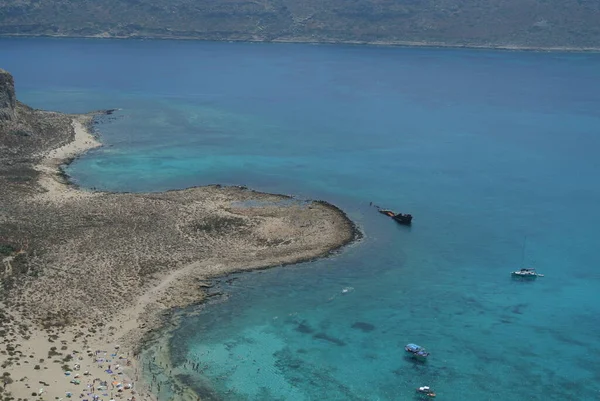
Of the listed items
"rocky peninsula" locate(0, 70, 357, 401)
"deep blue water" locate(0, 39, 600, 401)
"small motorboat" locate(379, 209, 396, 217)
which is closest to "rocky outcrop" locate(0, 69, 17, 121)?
"rocky peninsula" locate(0, 70, 357, 401)

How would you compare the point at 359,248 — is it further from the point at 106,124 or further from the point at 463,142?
the point at 106,124

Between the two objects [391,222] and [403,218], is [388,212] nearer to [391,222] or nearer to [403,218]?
[391,222]

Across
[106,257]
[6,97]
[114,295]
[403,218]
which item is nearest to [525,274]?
[403,218]

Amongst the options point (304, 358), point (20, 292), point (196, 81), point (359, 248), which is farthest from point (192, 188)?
point (196, 81)

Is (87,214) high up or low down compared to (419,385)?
up

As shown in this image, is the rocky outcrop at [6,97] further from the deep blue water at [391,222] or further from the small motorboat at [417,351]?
the small motorboat at [417,351]

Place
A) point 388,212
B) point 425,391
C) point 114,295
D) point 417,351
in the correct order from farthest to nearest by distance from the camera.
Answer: point 388,212
point 114,295
point 417,351
point 425,391

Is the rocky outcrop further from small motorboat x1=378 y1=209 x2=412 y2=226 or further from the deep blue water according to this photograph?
small motorboat x1=378 y1=209 x2=412 y2=226
